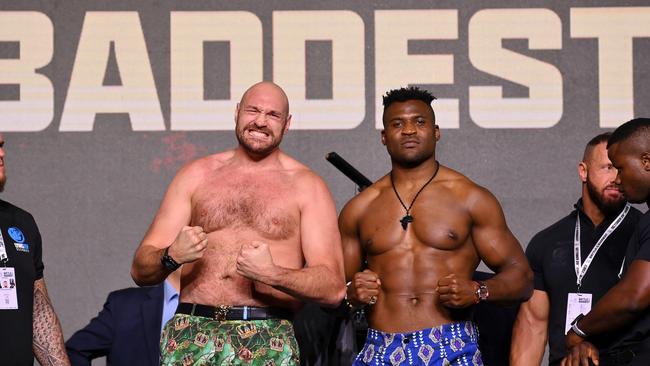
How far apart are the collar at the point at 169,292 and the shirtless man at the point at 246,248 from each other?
602 mm

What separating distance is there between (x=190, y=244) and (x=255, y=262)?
194mm

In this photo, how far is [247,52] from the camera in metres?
5.31

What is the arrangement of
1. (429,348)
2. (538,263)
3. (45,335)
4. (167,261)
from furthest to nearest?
1. (538,263)
2. (429,348)
3. (45,335)
4. (167,261)

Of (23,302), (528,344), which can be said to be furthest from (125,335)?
(528,344)

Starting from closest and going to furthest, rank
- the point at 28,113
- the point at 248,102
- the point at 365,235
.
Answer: the point at 248,102 < the point at 365,235 < the point at 28,113

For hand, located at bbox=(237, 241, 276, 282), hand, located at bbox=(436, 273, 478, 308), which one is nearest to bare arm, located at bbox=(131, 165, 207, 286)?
hand, located at bbox=(237, 241, 276, 282)

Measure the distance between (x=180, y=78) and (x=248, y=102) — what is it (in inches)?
69.4

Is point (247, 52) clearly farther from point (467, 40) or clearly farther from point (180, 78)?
point (467, 40)

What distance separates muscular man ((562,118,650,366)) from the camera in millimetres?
3393

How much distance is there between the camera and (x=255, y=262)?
3.23m

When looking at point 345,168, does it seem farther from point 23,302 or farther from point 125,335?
point 23,302

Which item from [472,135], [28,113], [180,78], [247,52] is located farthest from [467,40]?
[28,113]

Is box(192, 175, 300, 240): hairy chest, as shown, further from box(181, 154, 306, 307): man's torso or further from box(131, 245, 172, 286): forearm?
box(131, 245, 172, 286): forearm

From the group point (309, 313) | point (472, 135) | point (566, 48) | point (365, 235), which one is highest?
point (566, 48)
